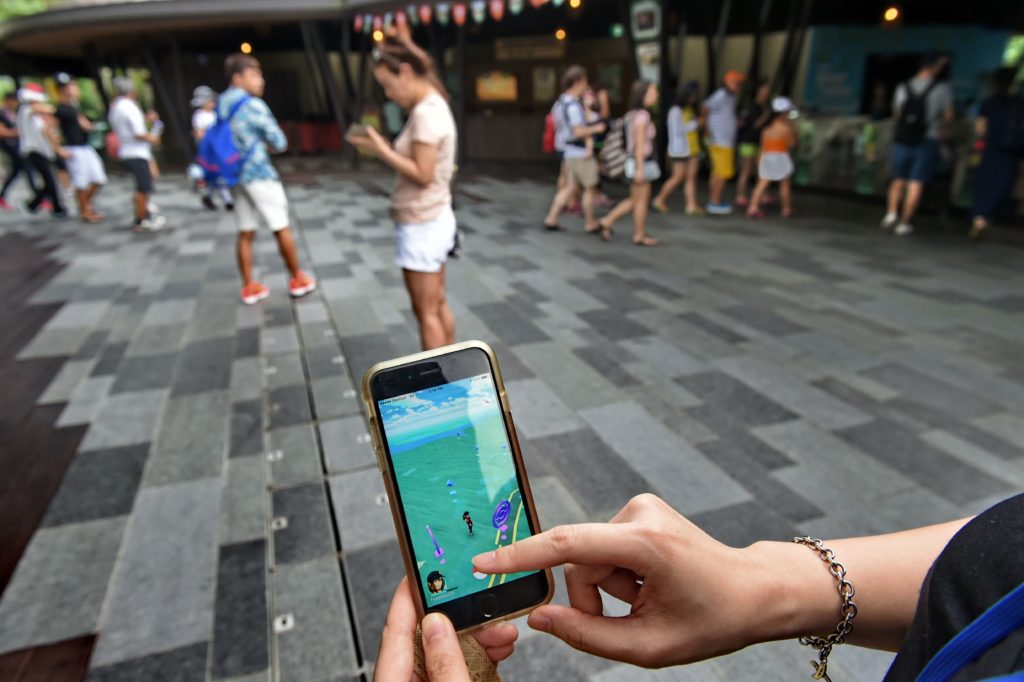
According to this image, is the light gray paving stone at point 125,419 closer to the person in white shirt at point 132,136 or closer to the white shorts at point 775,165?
the person in white shirt at point 132,136

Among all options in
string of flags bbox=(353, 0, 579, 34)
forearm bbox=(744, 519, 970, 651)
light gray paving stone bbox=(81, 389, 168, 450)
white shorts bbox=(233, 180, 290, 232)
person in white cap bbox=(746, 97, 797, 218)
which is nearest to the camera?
forearm bbox=(744, 519, 970, 651)

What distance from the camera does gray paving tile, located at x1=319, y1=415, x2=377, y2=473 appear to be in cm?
304

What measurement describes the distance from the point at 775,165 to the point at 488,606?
8.92 metres

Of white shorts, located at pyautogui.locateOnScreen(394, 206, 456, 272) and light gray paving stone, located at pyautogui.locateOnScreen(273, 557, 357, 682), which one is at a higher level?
white shorts, located at pyautogui.locateOnScreen(394, 206, 456, 272)

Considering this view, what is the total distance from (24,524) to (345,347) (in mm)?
2176

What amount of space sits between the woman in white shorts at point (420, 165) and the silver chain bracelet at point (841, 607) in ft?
8.79

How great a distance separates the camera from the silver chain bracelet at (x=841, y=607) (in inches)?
39.9

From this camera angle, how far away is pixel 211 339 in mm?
4703

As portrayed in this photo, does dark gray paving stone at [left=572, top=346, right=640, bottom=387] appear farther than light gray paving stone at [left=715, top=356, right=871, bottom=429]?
Yes

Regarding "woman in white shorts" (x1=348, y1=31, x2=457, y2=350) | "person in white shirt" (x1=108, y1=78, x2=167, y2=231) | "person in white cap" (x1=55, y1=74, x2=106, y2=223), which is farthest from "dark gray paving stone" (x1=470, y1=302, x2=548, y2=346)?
"person in white cap" (x1=55, y1=74, x2=106, y2=223)

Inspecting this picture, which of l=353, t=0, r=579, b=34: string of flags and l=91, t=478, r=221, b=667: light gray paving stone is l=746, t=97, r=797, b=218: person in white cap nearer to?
l=353, t=0, r=579, b=34: string of flags

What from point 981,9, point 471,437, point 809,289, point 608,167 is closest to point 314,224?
point 608,167

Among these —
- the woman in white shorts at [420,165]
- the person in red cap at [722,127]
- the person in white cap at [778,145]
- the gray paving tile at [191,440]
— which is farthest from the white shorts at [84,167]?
the person in white cap at [778,145]

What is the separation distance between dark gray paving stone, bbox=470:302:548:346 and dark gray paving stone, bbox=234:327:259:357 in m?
1.77
